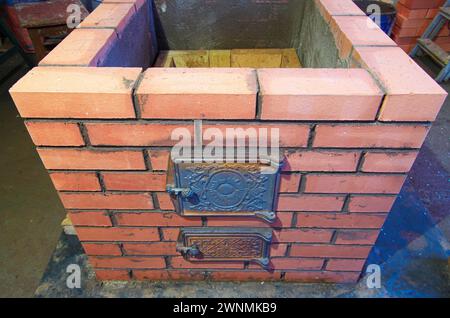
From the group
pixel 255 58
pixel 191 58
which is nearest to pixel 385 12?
pixel 255 58

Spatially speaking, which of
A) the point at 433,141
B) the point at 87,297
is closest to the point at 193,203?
the point at 87,297

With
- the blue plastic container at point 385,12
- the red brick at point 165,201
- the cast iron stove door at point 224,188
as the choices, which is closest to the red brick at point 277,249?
the cast iron stove door at point 224,188

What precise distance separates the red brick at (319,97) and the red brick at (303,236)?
52 cm

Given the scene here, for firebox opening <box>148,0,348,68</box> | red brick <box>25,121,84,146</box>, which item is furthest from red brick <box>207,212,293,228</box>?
firebox opening <box>148,0,348,68</box>

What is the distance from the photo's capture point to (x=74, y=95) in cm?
82

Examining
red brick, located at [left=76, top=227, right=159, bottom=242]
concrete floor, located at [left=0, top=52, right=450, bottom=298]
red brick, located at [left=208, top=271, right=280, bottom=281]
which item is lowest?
concrete floor, located at [left=0, top=52, right=450, bottom=298]

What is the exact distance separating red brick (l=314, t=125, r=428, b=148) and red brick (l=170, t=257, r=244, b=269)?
702 mm

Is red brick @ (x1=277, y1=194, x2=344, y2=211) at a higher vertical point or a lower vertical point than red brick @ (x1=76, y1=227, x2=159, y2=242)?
higher

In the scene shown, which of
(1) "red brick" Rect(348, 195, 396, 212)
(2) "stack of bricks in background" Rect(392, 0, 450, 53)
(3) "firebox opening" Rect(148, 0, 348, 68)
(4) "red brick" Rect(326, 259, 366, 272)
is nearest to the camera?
(1) "red brick" Rect(348, 195, 396, 212)

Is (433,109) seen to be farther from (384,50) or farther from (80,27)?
(80,27)

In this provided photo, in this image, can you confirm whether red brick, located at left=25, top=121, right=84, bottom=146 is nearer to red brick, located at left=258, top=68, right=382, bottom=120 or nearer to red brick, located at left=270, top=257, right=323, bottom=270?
red brick, located at left=258, top=68, right=382, bottom=120

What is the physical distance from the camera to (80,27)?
46.6 inches

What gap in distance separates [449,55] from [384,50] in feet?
10.6

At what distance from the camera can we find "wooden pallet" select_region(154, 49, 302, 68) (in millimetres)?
1853
